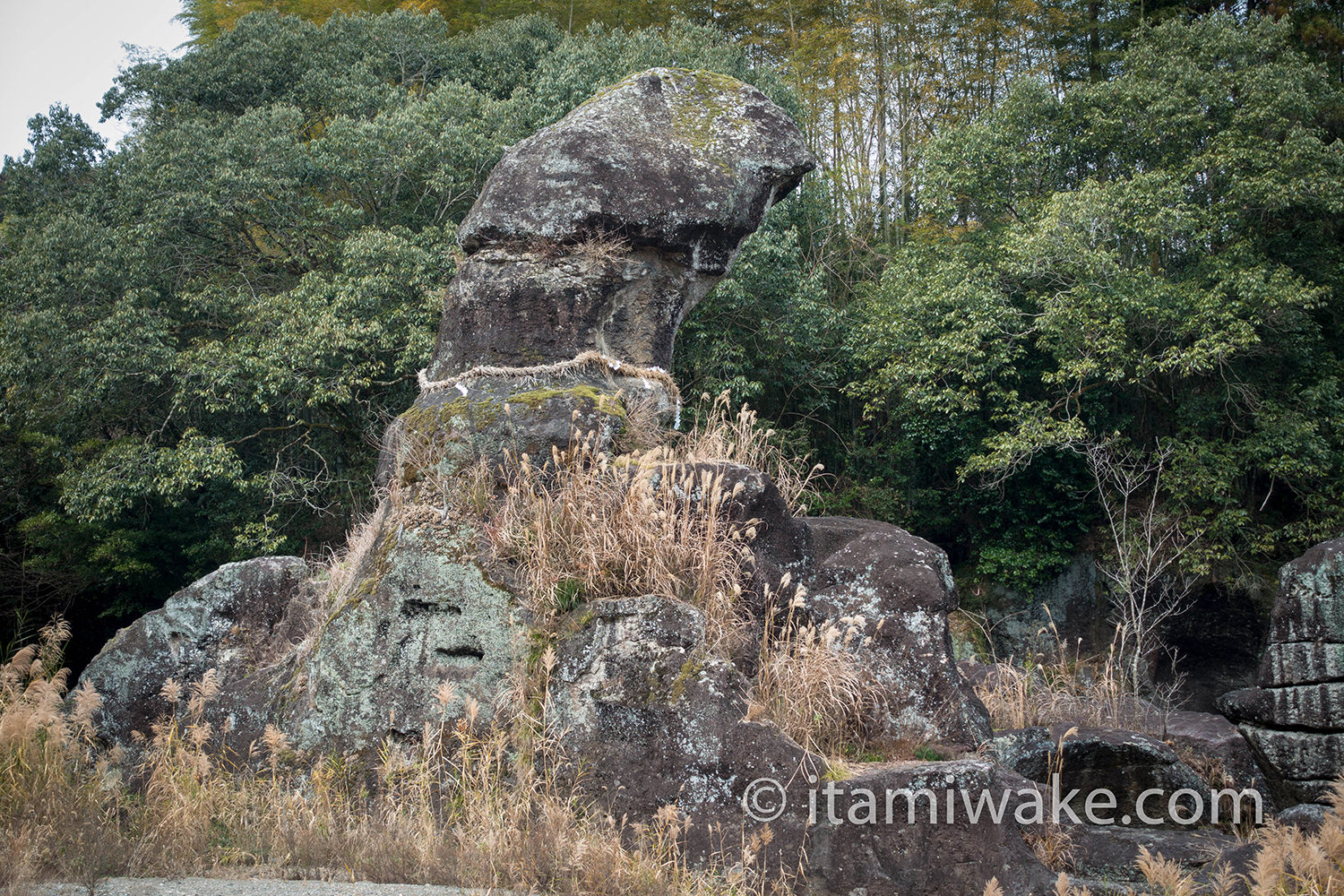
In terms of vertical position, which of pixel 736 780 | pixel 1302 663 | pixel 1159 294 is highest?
pixel 1159 294

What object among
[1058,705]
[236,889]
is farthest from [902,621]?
[236,889]

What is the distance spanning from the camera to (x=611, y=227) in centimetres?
650

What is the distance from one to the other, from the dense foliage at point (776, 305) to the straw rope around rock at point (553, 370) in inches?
214

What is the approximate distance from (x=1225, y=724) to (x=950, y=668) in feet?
9.86

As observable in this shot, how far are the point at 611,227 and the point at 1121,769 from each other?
4618 millimetres

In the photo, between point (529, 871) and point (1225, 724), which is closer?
point (529, 871)

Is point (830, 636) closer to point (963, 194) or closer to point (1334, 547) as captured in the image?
point (1334, 547)

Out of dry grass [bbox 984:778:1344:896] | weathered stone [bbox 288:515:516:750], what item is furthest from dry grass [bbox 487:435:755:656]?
dry grass [bbox 984:778:1344:896]

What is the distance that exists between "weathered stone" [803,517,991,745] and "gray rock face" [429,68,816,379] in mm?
2100

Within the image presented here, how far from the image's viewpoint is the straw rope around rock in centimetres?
614

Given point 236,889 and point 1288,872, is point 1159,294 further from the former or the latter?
point 236,889

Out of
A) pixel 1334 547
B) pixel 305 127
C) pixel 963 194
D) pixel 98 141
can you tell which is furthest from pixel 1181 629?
pixel 98 141

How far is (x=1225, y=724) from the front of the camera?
679 cm

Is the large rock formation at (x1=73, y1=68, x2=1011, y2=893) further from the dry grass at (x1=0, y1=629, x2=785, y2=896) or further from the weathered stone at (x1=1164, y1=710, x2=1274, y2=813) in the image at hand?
the weathered stone at (x1=1164, y1=710, x2=1274, y2=813)
